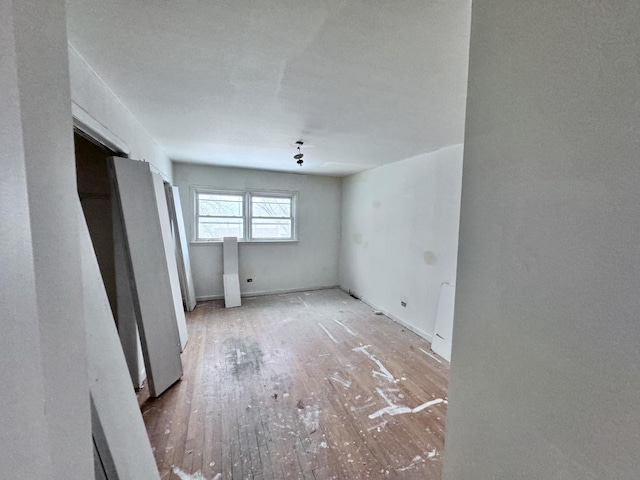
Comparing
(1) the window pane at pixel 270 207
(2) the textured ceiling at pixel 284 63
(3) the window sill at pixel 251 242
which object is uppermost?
(2) the textured ceiling at pixel 284 63

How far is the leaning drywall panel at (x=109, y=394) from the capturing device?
1055 mm

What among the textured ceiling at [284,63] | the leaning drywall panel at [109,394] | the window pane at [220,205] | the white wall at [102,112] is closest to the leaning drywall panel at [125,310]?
the white wall at [102,112]

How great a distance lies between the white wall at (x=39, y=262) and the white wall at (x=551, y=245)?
3.81 feet

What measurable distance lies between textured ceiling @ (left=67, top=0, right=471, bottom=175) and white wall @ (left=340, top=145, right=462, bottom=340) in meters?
0.66

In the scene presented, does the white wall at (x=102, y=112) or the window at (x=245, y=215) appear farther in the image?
the window at (x=245, y=215)

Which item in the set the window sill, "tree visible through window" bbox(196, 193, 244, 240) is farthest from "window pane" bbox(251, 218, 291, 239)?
"tree visible through window" bbox(196, 193, 244, 240)

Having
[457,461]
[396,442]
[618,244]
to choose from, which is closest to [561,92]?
[618,244]

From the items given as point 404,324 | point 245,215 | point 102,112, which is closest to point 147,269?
point 102,112

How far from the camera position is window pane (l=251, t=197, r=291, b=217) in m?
5.12

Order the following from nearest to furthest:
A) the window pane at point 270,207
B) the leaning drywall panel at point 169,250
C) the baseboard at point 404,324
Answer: the leaning drywall panel at point 169,250 < the baseboard at point 404,324 < the window pane at point 270,207

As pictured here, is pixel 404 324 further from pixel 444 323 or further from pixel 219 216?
pixel 219 216

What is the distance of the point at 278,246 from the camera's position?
5.27 m

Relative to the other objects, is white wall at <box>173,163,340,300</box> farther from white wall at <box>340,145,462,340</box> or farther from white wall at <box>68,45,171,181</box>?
white wall at <box>68,45,171,181</box>

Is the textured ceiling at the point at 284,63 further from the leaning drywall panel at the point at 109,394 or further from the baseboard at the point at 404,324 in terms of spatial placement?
the baseboard at the point at 404,324
